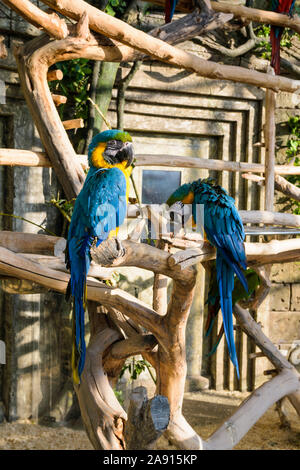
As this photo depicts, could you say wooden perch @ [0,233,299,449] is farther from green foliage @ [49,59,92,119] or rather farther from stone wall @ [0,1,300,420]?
green foliage @ [49,59,92,119]

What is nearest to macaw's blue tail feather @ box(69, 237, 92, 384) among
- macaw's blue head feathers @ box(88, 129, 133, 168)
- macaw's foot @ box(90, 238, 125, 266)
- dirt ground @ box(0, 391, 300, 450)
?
macaw's foot @ box(90, 238, 125, 266)

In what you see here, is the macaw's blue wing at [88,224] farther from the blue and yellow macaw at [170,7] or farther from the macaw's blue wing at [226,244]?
the blue and yellow macaw at [170,7]

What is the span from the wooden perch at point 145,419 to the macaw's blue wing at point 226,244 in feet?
2.06

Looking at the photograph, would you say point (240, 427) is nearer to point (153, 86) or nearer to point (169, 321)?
point (169, 321)

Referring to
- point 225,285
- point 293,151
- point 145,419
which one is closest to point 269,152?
point 293,151

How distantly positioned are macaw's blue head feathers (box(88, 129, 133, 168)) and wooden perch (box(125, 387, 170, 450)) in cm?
88

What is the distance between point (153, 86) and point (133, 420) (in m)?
2.80

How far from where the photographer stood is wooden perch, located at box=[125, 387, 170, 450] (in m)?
1.73

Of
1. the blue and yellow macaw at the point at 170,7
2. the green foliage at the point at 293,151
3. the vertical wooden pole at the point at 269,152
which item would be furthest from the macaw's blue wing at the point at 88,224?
the green foliage at the point at 293,151

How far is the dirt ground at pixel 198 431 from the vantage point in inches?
136

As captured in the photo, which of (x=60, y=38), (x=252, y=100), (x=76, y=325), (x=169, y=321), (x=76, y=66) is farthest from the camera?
(x=252, y=100)

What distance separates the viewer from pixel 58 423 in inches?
148
